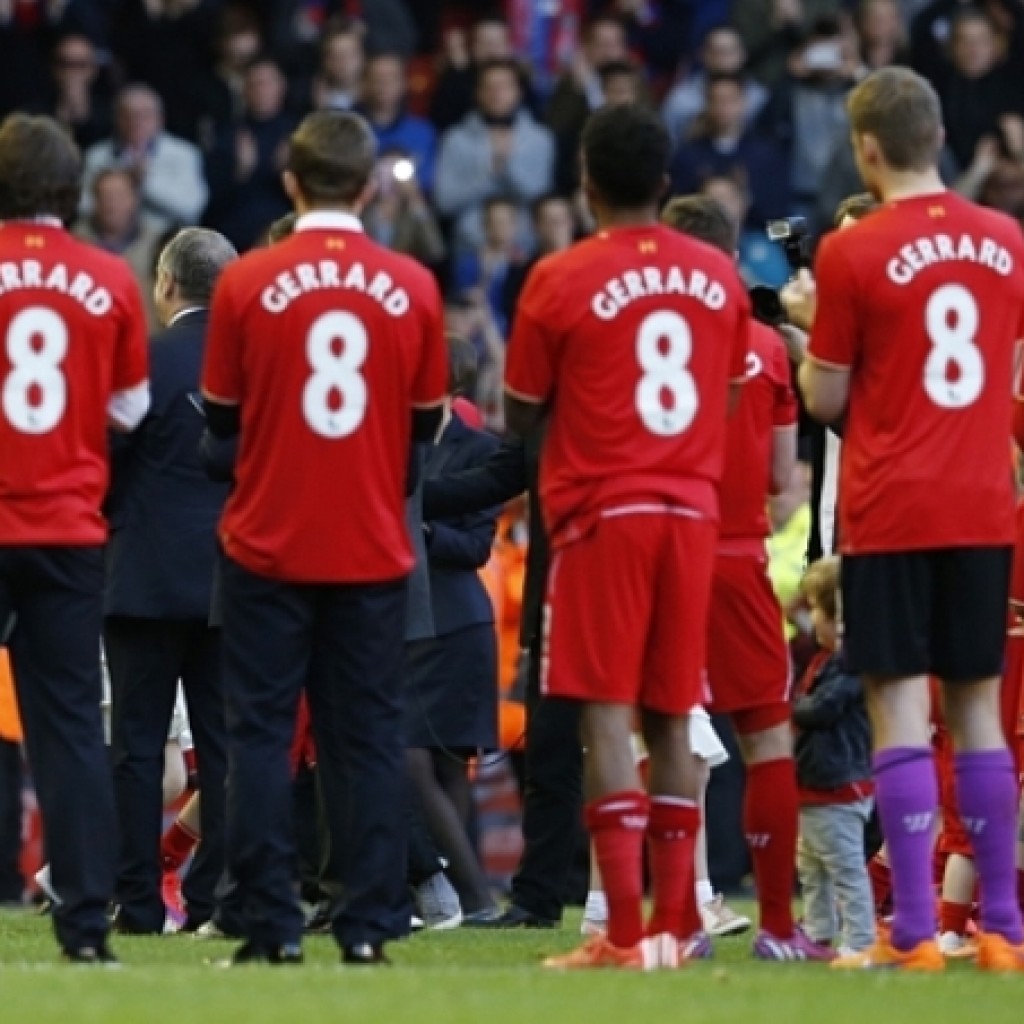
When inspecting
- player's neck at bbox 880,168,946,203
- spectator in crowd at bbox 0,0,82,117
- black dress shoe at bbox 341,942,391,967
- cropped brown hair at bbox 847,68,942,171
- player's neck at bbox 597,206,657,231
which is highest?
spectator in crowd at bbox 0,0,82,117

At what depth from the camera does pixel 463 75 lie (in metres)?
21.4

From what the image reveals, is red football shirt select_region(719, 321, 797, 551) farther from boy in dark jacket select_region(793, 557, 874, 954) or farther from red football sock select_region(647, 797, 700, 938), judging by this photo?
red football sock select_region(647, 797, 700, 938)

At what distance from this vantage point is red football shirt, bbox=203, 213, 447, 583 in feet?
30.5

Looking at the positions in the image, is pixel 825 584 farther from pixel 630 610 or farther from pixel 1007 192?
pixel 1007 192

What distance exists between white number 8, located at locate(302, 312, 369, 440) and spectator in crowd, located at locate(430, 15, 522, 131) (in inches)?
463

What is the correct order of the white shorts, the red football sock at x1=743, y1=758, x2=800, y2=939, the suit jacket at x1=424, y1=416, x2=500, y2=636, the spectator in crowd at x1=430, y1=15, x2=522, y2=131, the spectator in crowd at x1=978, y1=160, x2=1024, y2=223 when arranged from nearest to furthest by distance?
1. the red football sock at x1=743, y1=758, x2=800, y2=939
2. the white shorts
3. the suit jacket at x1=424, y1=416, x2=500, y2=636
4. the spectator in crowd at x1=978, y1=160, x2=1024, y2=223
5. the spectator in crowd at x1=430, y1=15, x2=522, y2=131

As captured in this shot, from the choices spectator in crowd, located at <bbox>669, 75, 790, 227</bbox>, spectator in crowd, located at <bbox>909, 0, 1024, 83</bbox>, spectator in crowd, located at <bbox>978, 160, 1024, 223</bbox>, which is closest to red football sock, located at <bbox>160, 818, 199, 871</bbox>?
spectator in crowd, located at <bbox>978, 160, 1024, 223</bbox>

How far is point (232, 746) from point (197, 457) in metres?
2.32

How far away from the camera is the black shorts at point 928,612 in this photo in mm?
9484

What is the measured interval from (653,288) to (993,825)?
185 cm

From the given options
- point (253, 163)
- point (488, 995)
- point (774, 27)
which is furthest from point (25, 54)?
point (488, 995)

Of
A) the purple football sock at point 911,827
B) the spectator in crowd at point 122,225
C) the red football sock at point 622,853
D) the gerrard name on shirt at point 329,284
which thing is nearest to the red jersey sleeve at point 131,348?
the gerrard name on shirt at point 329,284

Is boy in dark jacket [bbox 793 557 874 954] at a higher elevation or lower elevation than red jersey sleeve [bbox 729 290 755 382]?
lower

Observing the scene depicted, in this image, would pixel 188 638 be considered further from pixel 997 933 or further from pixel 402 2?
pixel 402 2
